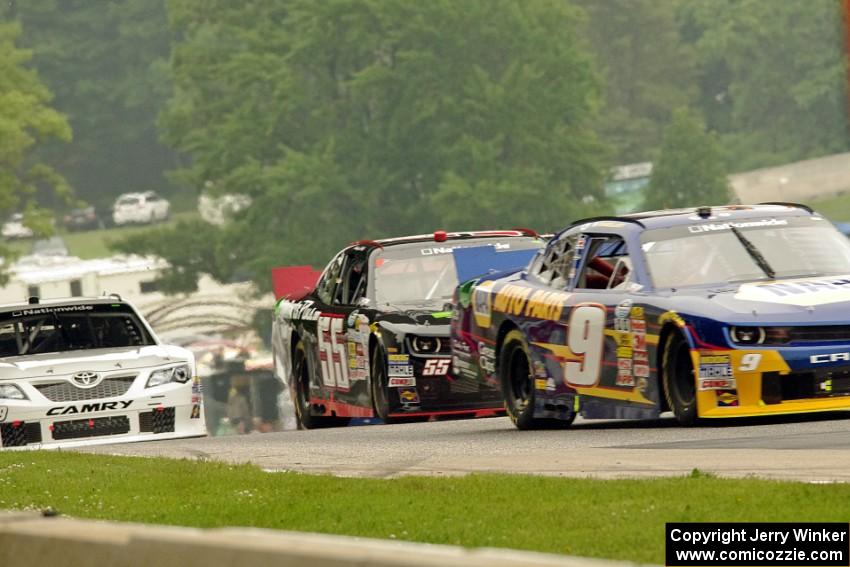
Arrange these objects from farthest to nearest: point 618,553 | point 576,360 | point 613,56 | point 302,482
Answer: point 613,56
point 576,360
point 302,482
point 618,553

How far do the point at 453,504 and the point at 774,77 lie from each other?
4789 inches

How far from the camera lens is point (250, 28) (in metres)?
94.1

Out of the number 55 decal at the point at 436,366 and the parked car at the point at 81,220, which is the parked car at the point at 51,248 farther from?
the number 55 decal at the point at 436,366

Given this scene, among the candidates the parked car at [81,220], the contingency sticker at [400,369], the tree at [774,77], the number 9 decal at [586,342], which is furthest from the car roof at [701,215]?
the parked car at [81,220]

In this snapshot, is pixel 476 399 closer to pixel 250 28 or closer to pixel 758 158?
pixel 250 28

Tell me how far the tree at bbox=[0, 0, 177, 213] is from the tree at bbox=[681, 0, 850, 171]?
110 feet

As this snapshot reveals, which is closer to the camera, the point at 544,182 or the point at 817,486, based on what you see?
the point at 817,486

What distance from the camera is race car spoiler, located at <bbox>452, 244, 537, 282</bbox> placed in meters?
18.4

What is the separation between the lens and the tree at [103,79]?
129375mm

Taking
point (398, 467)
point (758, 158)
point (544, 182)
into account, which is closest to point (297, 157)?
point (544, 182)

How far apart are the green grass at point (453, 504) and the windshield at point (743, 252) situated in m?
3.18

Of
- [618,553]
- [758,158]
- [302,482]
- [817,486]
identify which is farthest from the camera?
[758,158]

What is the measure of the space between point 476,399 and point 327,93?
75042mm

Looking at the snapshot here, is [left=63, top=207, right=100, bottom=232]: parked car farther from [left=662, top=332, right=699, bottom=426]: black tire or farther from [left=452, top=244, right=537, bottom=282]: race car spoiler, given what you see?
[left=662, top=332, right=699, bottom=426]: black tire
